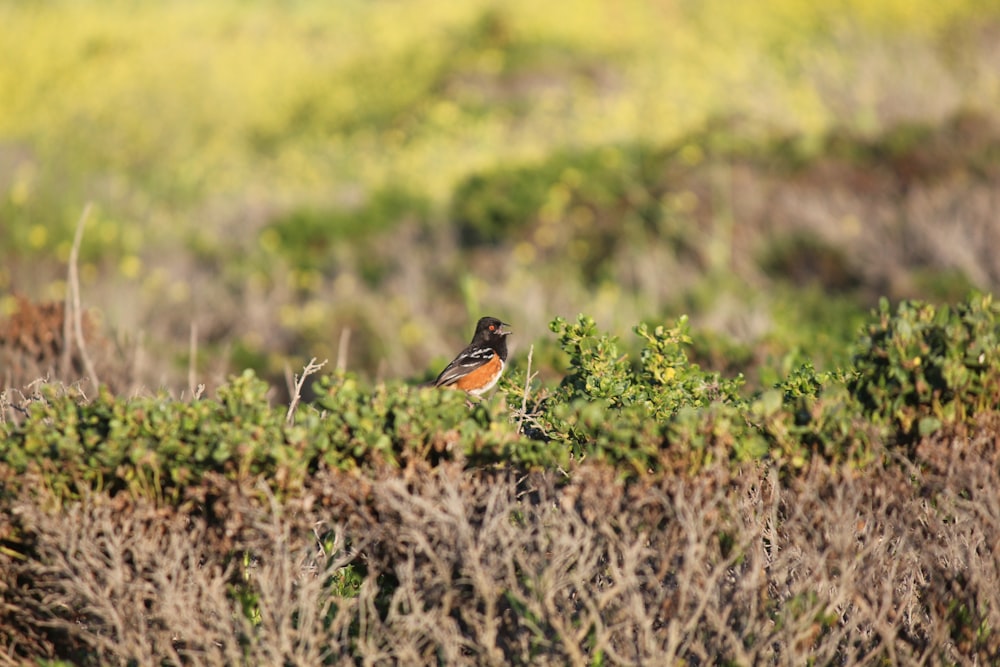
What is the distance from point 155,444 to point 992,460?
2.43 m

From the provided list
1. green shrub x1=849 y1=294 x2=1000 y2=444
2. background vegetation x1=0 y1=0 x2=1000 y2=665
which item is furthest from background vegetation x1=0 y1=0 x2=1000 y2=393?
green shrub x1=849 y1=294 x2=1000 y2=444

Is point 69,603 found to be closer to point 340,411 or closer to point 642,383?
point 340,411

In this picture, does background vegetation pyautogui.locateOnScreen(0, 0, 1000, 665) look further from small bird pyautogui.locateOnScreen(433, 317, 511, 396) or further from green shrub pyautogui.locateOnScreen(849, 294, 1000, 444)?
small bird pyautogui.locateOnScreen(433, 317, 511, 396)

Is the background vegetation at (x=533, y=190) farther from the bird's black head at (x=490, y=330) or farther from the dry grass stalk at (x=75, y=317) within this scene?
the bird's black head at (x=490, y=330)

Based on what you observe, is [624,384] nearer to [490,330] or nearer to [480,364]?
[480,364]

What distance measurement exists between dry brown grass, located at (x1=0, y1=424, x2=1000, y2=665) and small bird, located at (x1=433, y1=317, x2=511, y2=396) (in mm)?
1844

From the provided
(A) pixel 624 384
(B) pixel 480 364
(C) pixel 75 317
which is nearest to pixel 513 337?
(B) pixel 480 364

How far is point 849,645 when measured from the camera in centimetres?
326

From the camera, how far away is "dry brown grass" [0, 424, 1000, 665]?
3.14 metres

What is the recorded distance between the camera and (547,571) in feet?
10.0

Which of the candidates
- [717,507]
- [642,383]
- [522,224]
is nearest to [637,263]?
[522,224]

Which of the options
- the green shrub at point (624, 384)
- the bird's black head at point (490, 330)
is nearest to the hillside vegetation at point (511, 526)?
the green shrub at point (624, 384)

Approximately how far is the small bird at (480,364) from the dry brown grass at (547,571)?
6.05 ft

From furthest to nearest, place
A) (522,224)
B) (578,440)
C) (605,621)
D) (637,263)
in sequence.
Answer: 1. (522,224)
2. (637,263)
3. (578,440)
4. (605,621)
